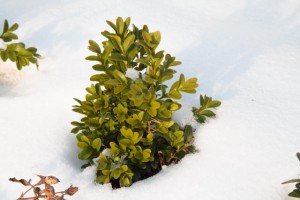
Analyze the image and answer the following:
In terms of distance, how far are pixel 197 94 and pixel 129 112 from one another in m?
0.52

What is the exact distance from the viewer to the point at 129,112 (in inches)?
64.1

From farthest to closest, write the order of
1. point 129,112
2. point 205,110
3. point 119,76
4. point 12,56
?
point 12,56
point 205,110
point 129,112
point 119,76

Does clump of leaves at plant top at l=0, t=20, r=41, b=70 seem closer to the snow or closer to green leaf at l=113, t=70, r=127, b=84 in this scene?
the snow

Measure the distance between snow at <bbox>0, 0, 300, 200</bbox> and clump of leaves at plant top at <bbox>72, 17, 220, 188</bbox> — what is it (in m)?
0.08

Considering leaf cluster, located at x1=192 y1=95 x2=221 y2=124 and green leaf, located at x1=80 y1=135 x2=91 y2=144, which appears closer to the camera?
green leaf, located at x1=80 y1=135 x2=91 y2=144

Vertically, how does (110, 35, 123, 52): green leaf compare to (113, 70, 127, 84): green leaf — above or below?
above

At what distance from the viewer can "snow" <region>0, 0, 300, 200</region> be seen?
1.57 m

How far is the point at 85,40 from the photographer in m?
2.41

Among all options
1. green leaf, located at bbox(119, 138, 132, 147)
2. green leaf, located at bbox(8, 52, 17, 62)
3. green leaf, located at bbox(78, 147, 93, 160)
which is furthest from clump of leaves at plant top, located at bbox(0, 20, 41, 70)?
green leaf, located at bbox(119, 138, 132, 147)

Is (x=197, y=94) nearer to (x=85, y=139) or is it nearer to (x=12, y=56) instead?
(x=85, y=139)

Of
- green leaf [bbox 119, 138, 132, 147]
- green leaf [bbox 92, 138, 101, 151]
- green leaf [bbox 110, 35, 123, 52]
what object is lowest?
green leaf [bbox 119, 138, 132, 147]

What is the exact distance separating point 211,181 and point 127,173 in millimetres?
320

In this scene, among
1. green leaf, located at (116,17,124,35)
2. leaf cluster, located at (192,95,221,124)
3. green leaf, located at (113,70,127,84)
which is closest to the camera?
green leaf, located at (113,70,127,84)

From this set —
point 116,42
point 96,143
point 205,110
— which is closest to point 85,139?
point 96,143
